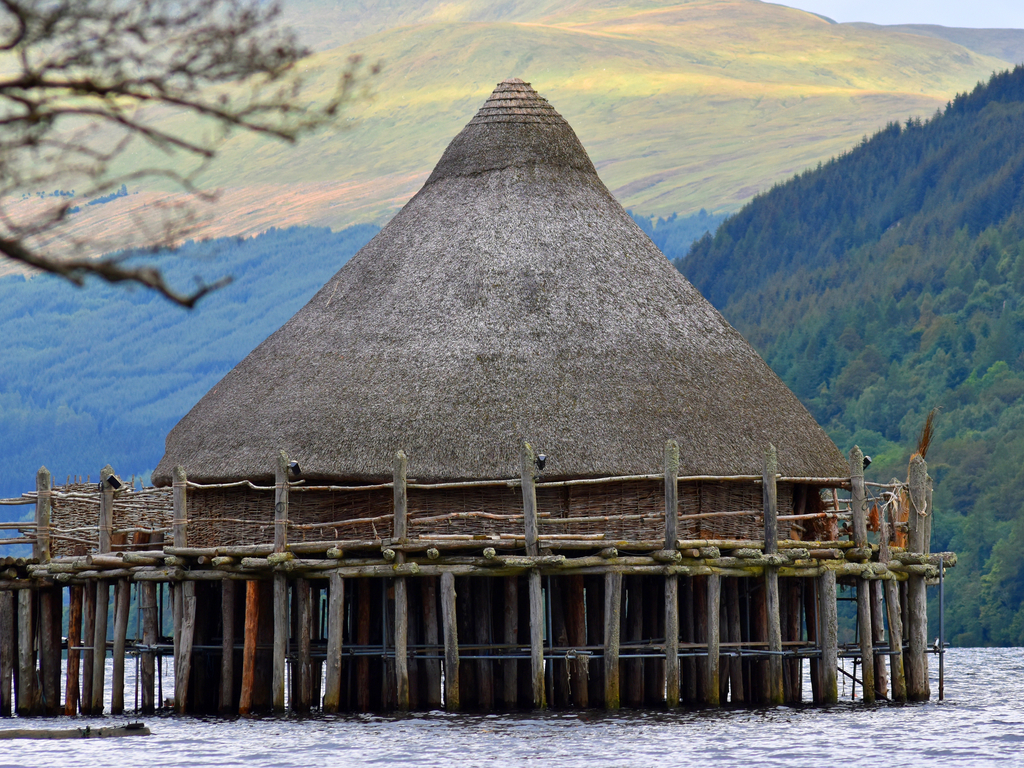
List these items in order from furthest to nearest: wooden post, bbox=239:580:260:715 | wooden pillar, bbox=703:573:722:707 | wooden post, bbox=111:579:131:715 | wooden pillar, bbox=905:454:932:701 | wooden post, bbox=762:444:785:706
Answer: wooden pillar, bbox=905:454:932:701, wooden post, bbox=111:579:131:715, wooden post, bbox=239:580:260:715, wooden post, bbox=762:444:785:706, wooden pillar, bbox=703:573:722:707

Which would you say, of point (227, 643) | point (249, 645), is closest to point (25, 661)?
point (227, 643)

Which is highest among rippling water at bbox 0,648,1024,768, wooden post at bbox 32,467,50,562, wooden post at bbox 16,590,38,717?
wooden post at bbox 32,467,50,562

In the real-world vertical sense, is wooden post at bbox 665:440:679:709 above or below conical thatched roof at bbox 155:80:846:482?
below

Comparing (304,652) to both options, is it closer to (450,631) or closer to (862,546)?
(450,631)

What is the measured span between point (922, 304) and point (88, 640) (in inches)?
4536

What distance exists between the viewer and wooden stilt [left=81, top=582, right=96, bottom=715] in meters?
30.7

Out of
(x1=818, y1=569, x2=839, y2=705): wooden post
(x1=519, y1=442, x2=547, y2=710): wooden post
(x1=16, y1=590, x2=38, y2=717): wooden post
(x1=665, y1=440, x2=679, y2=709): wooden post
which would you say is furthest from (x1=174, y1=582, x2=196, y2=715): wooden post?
(x1=818, y1=569, x2=839, y2=705): wooden post

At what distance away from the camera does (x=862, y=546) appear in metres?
29.8

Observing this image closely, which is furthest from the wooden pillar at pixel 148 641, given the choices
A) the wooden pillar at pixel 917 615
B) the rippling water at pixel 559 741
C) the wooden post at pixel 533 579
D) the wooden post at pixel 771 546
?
the wooden pillar at pixel 917 615

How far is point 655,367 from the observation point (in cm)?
3127

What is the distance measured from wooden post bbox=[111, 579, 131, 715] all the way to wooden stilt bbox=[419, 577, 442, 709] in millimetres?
5315

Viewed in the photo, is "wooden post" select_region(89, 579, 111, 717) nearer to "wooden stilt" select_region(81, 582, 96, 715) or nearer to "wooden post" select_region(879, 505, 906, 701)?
"wooden stilt" select_region(81, 582, 96, 715)

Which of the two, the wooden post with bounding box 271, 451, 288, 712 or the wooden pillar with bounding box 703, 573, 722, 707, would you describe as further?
the wooden post with bounding box 271, 451, 288, 712

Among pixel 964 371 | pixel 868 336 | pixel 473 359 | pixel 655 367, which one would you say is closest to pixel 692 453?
pixel 655 367
